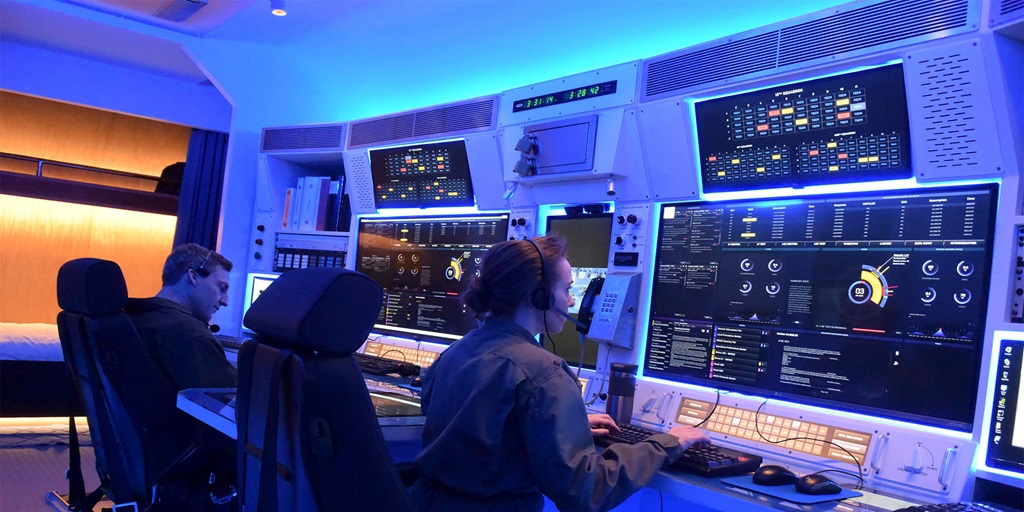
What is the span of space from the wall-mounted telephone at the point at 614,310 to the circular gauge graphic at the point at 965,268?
1134mm

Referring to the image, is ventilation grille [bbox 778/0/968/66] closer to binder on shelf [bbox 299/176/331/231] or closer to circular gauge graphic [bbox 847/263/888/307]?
circular gauge graphic [bbox 847/263/888/307]

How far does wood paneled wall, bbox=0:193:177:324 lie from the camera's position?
5.82 metres

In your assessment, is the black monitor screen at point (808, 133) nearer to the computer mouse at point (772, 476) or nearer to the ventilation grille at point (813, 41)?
the ventilation grille at point (813, 41)

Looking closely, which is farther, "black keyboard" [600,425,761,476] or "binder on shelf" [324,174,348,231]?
"binder on shelf" [324,174,348,231]

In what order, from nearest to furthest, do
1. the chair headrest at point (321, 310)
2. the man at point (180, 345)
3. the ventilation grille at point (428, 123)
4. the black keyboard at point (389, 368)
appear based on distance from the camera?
the chair headrest at point (321, 310) → the man at point (180, 345) → the black keyboard at point (389, 368) → the ventilation grille at point (428, 123)

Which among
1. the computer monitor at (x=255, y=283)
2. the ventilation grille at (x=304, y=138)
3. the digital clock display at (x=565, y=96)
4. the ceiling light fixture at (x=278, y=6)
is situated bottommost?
the computer monitor at (x=255, y=283)

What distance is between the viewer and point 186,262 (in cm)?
302

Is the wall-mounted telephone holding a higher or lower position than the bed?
higher

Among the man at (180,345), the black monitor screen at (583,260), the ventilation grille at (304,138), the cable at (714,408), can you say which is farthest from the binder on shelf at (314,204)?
the cable at (714,408)

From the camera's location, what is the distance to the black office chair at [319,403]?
4.03 ft

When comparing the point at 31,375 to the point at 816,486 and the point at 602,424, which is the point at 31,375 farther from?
the point at 816,486

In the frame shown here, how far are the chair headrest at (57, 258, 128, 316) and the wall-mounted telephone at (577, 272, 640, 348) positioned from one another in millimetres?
1640

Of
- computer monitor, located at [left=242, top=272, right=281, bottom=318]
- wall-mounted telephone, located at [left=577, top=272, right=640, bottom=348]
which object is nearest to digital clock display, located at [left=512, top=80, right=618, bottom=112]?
wall-mounted telephone, located at [left=577, top=272, right=640, bottom=348]

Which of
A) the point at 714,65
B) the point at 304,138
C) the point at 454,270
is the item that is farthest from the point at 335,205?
the point at 714,65
